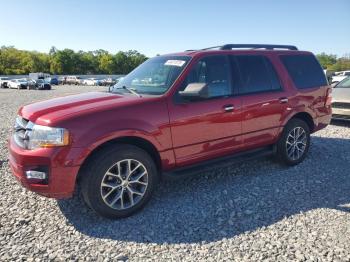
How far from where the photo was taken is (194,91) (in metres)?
3.93

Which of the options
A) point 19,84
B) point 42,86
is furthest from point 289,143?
point 19,84

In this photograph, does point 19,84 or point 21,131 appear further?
point 19,84

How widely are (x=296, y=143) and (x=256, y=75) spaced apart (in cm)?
143

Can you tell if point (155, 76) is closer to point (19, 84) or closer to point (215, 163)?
point (215, 163)

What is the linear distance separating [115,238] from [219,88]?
7.72 feet

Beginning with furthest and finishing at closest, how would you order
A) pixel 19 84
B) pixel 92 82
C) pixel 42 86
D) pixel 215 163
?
pixel 92 82 → pixel 19 84 → pixel 42 86 → pixel 215 163

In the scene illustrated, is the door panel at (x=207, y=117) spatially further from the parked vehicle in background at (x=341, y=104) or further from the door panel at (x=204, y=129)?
the parked vehicle in background at (x=341, y=104)

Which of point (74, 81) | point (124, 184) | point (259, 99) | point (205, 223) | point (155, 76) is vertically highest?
point (74, 81)

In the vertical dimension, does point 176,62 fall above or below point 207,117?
above

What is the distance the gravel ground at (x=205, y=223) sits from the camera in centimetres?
310

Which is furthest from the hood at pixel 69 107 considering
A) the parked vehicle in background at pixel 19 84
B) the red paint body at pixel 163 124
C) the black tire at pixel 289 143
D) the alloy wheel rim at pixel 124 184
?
the parked vehicle in background at pixel 19 84

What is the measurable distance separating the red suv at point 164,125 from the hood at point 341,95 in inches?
142

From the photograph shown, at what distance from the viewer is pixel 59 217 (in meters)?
3.81

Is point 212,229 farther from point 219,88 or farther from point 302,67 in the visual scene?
point 302,67
